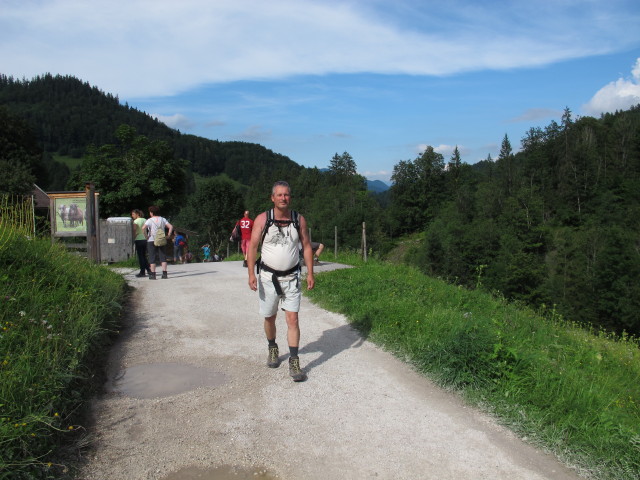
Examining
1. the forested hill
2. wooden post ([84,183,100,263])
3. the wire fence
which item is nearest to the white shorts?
the wire fence

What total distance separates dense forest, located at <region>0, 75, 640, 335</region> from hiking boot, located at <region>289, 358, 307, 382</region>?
452 inches

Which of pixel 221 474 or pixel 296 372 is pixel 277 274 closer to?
pixel 296 372

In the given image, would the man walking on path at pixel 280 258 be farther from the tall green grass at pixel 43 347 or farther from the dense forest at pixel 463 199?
the dense forest at pixel 463 199

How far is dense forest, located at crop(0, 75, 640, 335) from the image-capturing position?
41.5 metres

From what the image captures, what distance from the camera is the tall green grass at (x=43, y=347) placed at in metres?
3.04

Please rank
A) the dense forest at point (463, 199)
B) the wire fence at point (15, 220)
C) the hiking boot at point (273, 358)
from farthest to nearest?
the dense forest at point (463, 199)
the wire fence at point (15, 220)
the hiking boot at point (273, 358)

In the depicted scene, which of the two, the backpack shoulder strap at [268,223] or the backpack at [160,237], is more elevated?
the backpack shoulder strap at [268,223]

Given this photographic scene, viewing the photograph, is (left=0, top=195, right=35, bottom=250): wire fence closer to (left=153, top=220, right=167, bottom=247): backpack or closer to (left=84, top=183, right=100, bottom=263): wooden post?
(left=84, top=183, right=100, bottom=263): wooden post

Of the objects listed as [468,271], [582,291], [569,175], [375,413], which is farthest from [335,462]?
[569,175]

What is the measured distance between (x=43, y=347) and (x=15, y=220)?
4730mm

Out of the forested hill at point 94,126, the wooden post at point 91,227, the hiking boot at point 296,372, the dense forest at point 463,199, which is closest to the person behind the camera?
the hiking boot at point 296,372

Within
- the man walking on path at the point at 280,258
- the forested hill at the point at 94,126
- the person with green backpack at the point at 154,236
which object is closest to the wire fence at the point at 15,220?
the person with green backpack at the point at 154,236

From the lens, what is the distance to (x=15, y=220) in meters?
8.09

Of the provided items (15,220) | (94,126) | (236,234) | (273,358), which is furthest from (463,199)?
(94,126)
